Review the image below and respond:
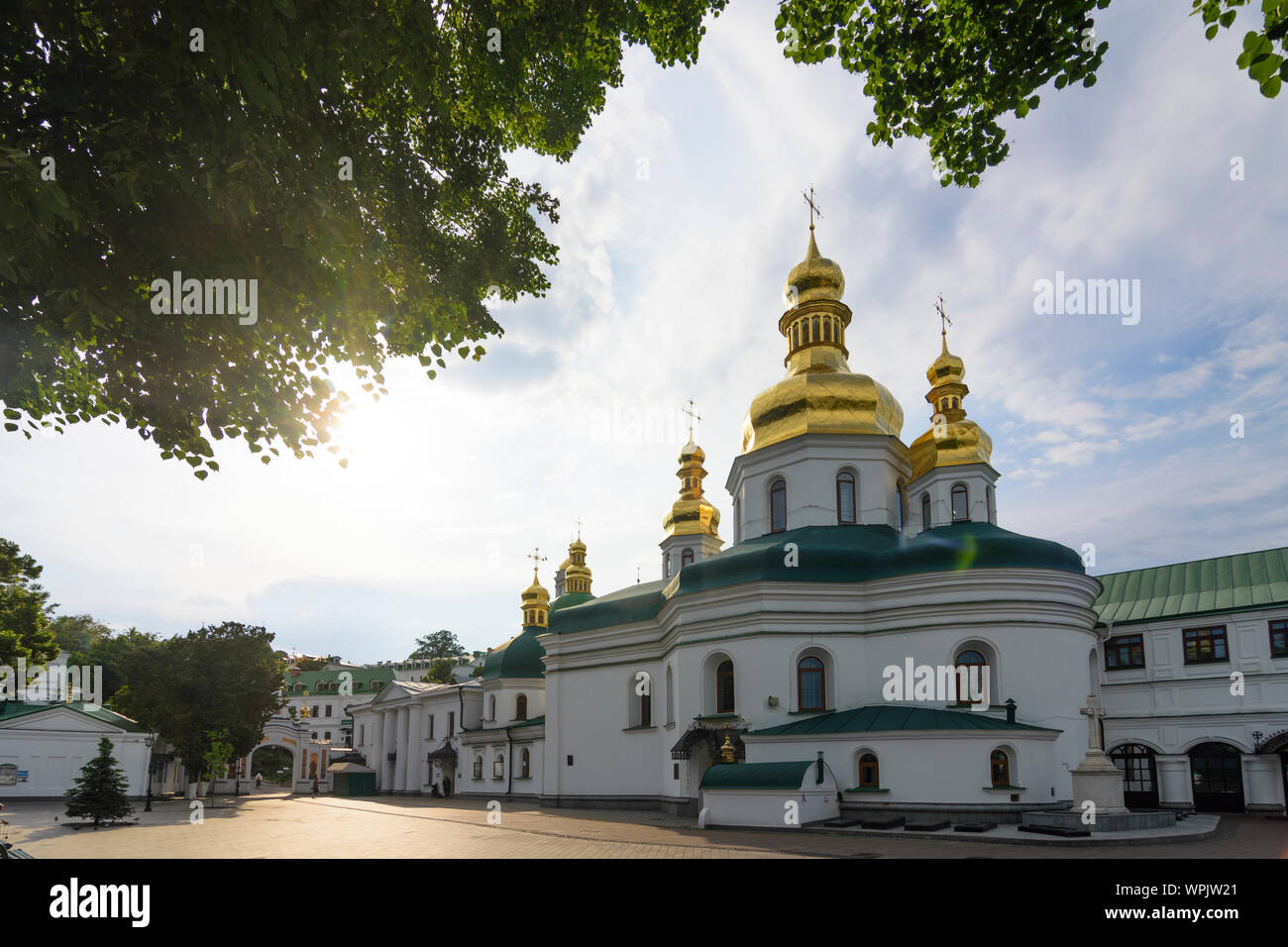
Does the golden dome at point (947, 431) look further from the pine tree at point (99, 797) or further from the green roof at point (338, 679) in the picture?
the green roof at point (338, 679)

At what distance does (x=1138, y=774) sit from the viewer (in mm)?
27625

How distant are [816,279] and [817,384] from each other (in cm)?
524

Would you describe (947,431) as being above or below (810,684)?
above

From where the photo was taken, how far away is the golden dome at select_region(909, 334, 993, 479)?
A: 88.5ft

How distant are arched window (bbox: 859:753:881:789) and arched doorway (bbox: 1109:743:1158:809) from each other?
41.9 feet

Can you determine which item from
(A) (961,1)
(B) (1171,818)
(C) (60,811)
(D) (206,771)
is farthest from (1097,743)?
(D) (206,771)

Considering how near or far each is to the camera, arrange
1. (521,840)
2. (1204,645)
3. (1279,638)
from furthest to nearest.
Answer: (1204,645)
(1279,638)
(521,840)

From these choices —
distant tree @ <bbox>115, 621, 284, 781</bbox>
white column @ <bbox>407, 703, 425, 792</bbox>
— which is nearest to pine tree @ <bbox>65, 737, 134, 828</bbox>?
distant tree @ <bbox>115, 621, 284, 781</bbox>

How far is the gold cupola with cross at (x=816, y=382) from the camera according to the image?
88.7 feet

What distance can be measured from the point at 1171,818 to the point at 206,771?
3752 cm

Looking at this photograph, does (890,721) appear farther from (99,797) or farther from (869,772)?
(99,797)

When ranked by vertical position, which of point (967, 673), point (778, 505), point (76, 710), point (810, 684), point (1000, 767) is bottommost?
point (1000, 767)

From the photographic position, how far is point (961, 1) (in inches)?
313

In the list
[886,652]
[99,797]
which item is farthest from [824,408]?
[99,797]
